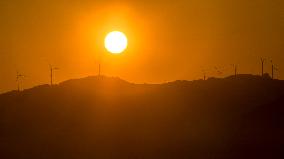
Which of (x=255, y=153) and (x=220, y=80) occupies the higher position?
(x=220, y=80)

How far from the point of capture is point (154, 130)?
152 m

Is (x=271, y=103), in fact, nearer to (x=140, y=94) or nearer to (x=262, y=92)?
(x=262, y=92)

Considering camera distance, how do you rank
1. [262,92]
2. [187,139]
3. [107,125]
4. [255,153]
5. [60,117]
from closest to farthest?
[255,153] < [187,139] < [107,125] < [60,117] < [262,92]

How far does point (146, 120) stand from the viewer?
15838 centimetres

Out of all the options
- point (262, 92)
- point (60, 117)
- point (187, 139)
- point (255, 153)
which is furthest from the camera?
point (262, 92)

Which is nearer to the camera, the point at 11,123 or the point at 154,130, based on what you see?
the point at 154,130

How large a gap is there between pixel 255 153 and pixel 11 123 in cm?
6475

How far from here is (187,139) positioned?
14488 centimetres

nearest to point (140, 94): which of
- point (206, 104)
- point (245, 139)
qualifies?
point (206, 104)

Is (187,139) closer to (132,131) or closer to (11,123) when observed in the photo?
(132,131)

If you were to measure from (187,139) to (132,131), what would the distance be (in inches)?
525

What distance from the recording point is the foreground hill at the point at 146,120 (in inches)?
5512

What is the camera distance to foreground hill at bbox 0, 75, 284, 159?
5512 inches

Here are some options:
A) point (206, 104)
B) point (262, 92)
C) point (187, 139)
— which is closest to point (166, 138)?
point (187, 139)
